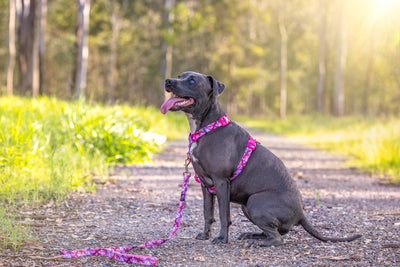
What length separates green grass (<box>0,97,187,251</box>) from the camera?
5.89 metres

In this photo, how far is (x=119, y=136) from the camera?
30.3 feet

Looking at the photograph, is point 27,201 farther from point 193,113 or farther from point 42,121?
point 42,121

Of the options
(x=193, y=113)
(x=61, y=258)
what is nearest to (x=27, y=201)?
(x=61, y=258)

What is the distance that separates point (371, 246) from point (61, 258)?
111 inches

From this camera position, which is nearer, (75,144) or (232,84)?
(75,144)

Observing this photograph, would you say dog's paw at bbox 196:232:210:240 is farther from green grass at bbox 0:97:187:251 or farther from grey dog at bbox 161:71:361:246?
green grass at bbox 0:97:187:251

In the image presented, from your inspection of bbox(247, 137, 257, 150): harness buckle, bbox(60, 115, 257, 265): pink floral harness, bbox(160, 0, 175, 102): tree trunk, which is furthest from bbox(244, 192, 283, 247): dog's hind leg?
bbox(160, 0, 175, 102): tree trunk

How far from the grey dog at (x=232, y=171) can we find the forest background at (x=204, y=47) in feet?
44.2

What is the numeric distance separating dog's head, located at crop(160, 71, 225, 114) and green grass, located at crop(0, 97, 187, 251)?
183 centimetres

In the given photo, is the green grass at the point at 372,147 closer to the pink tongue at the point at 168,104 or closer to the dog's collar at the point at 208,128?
the dog's collar at the point at 208,128

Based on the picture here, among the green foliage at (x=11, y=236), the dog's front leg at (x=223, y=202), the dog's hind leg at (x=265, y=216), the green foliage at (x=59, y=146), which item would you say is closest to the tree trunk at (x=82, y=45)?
the green foliage at (x=59, y=146)

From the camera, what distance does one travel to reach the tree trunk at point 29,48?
68.1 ft

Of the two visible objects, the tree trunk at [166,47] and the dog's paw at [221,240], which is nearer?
the dog's paw at [221,240]

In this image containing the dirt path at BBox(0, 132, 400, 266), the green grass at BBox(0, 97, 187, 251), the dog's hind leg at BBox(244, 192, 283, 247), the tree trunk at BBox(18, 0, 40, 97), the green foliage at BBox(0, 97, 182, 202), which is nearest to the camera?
the dirt path at BBox(0, 132, 400, 266)
